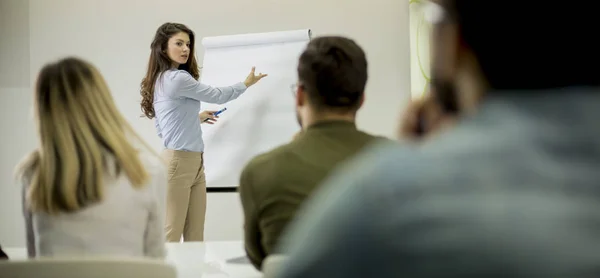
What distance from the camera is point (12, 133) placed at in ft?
17.1

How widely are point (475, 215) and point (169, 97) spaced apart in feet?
11.7

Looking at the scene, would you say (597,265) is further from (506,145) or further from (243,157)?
(243,157)

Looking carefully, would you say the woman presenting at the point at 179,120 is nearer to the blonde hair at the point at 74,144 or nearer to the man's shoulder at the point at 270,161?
the blonde hair at the point at 74,144

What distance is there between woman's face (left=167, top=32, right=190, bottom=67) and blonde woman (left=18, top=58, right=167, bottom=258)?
7.07 ft

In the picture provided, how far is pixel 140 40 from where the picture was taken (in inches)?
197

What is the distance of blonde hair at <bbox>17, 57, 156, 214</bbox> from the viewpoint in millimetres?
1504

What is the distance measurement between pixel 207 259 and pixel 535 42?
59.2 inches

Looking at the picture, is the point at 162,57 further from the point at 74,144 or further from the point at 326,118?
the point at 326,118

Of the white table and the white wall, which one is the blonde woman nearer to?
the white table

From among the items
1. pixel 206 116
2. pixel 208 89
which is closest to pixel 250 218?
pixel 208 89

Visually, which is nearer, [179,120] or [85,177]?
[85,177]

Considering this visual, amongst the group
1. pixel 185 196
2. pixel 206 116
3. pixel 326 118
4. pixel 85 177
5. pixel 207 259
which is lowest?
pixel 185 196

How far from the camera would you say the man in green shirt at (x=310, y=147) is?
4.80 ft

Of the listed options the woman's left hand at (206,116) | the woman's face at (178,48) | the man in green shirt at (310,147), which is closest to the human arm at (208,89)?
the woman's face at (178,48)
